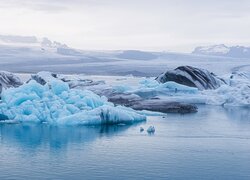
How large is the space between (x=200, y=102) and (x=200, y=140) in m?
12.9

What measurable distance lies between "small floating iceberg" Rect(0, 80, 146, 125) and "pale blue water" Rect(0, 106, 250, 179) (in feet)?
1.44

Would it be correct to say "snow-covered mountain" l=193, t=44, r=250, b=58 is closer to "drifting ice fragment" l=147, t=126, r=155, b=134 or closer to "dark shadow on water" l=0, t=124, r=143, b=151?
"drifting ice fragment" l=147, t=126, r=155, b=134

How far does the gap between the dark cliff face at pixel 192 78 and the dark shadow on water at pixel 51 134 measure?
1390cm

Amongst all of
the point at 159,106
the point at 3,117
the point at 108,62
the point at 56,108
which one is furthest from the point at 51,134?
the point at 108,62

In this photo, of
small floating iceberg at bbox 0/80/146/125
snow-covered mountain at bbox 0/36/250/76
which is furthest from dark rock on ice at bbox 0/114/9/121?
snow-covered mountain at bbox 0/36/250/76

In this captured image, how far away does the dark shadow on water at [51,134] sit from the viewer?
13.9 metres

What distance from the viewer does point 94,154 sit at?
12406mm

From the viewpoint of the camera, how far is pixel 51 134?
15.5 m

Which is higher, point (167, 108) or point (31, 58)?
point (31, 58)

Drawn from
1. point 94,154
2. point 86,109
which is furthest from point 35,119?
point 94,154

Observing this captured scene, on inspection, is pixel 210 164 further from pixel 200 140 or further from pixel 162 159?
pixel 200 140

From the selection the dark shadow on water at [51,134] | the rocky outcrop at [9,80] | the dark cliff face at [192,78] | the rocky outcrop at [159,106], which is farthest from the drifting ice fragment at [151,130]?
the dark cliff face at [192,78]

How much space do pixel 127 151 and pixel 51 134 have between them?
11.9 ft

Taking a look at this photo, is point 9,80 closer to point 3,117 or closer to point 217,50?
point 3,117
